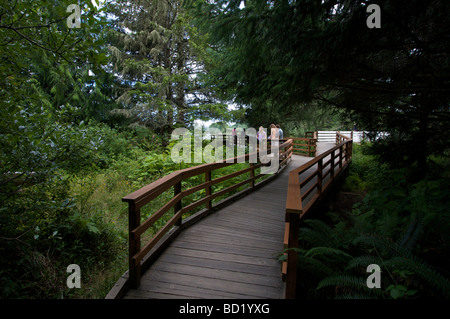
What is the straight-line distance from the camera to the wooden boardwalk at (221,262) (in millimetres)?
2697

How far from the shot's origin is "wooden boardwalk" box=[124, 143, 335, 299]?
8.85 ft

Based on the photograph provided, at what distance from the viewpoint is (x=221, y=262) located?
10.7 ft

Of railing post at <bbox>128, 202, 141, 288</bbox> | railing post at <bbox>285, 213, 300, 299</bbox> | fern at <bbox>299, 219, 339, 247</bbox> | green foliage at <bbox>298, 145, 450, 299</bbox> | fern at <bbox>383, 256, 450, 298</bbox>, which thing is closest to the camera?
fern at <bbox>383, 256, 450, 298</bbox>

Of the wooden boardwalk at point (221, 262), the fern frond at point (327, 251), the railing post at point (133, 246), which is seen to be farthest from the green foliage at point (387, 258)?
the railing post at point (133, 246)

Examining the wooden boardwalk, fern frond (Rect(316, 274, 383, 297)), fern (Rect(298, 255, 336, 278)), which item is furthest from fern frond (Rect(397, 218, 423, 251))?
the wooden boardwalk

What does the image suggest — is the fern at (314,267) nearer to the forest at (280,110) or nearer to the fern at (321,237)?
the forest at (280,110)

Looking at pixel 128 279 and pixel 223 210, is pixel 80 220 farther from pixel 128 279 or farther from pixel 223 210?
pixel 223 210

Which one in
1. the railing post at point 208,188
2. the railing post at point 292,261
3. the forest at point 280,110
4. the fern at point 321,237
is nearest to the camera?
the forest at point 280,110

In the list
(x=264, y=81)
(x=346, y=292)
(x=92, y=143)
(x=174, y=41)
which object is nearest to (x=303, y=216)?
(x=346, y=292)

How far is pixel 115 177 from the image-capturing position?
8.53 m

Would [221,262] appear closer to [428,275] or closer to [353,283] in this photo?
[353,283]

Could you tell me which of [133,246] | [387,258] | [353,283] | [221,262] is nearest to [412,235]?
[387,258]

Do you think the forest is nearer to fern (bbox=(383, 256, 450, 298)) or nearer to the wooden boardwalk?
fern (bbox=(383, 256, 450, 298))

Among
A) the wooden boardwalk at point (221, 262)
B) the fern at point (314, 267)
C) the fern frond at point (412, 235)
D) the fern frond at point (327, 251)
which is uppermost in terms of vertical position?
the fern frond at point (412, 235)
